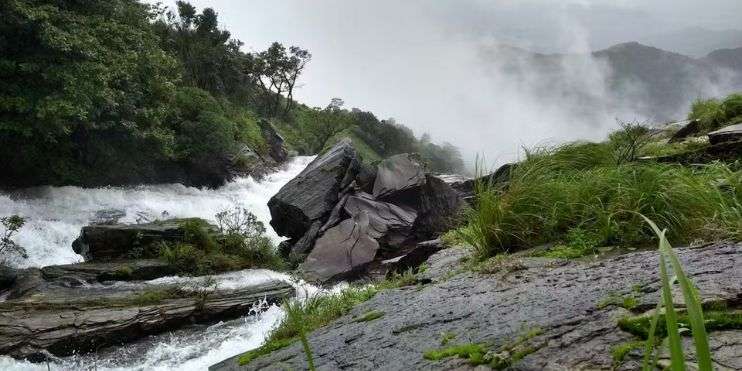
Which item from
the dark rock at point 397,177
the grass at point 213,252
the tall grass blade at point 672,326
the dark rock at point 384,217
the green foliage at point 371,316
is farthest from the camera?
the dark rock at point 397,177

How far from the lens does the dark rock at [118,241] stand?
1430cm

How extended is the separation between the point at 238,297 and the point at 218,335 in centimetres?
212

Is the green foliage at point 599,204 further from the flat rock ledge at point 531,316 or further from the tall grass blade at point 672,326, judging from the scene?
the tall grass blade at point 672,326

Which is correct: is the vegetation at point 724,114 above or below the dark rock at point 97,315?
above

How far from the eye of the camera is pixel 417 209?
20.5 meters

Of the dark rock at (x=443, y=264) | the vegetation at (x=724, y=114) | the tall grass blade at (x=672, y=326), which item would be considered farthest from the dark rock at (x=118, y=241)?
the tall grass blade at (x=672, y=326)

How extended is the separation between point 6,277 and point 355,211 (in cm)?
1080

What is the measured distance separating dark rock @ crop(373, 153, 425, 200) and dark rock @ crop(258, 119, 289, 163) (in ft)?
55.9

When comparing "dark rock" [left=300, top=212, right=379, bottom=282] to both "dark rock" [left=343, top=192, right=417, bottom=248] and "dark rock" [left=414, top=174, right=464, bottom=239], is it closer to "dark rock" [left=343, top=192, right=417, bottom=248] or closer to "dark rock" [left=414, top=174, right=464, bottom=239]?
"dark rock" [left=343, top=192, right=417, bottom=248]

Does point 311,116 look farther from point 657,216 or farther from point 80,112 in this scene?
point 657,216

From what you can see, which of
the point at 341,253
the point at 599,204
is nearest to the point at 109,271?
the point at 341,253

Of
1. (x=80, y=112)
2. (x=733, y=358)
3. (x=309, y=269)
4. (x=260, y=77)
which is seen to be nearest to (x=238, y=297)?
(x=309, y=269)

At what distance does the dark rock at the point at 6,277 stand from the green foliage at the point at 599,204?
36.6 ft

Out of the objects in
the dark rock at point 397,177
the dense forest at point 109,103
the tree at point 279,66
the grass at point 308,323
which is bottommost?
the grass at point 308,323
